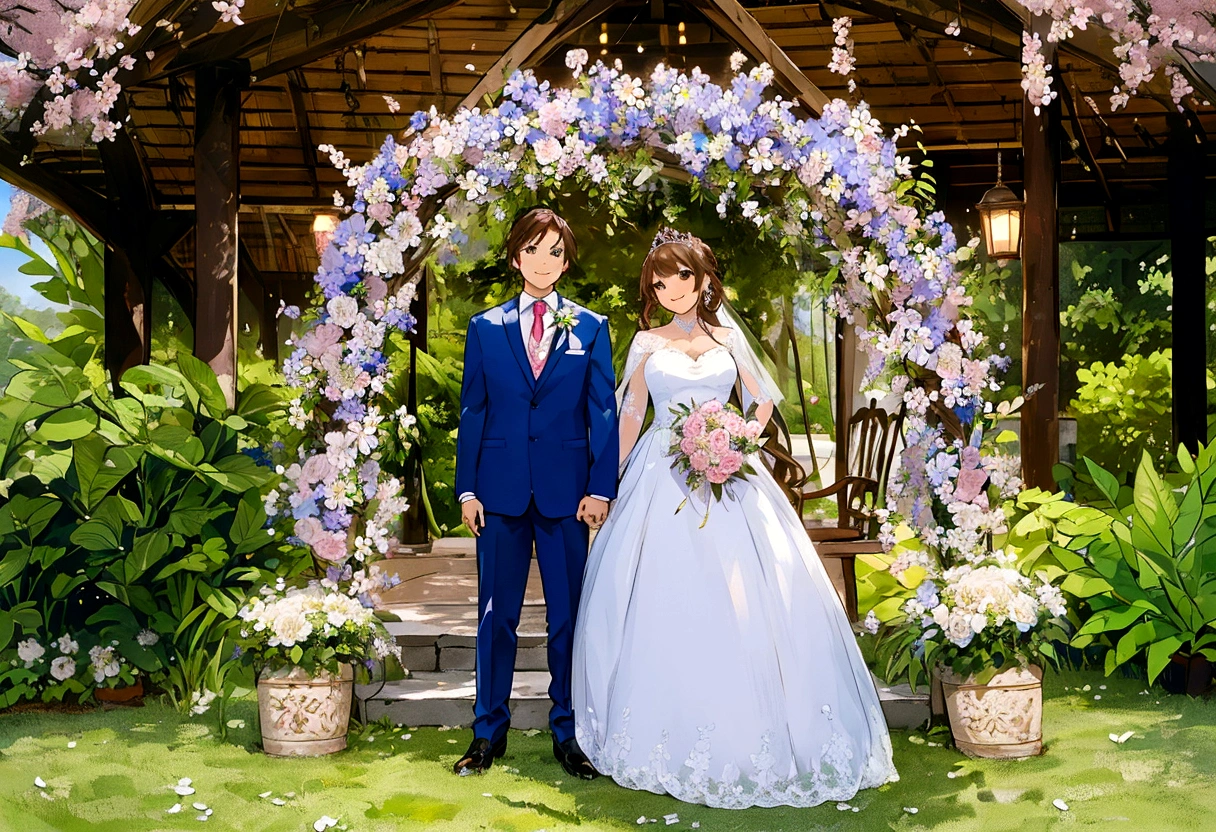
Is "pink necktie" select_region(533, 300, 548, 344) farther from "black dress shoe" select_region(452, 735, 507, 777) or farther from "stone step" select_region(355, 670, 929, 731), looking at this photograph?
"stone step" select_region(355, 670, 929, 731)

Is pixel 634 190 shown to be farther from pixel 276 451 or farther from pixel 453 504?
pixel 453 504

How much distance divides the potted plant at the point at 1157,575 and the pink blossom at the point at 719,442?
2.03 meters

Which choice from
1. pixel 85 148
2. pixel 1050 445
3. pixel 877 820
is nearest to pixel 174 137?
pixel 85 148

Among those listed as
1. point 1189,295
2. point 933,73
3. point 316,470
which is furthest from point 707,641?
point 933,73

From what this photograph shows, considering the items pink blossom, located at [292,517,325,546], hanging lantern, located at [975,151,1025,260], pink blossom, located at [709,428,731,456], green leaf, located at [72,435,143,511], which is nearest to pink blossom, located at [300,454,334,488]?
pink blossom, located at [292,517,325,546]

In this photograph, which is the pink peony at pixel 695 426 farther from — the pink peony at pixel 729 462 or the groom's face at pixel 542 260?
the groom's face at pixel 542 260

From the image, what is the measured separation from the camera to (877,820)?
3814mm

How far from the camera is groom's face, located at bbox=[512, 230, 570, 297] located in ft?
13.9

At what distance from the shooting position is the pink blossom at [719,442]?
4078 millimetres

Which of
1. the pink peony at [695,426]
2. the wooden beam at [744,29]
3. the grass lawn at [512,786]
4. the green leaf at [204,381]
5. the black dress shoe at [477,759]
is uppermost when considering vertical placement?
the wooden beam at [744,29]

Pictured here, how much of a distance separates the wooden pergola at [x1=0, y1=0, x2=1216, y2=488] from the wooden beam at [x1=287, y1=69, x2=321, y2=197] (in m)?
0.02

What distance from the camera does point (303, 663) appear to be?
4.49 m

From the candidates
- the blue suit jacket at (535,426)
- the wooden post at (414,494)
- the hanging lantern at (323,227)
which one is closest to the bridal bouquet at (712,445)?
the blue suit jacket at (535,426)

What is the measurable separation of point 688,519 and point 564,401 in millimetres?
614
